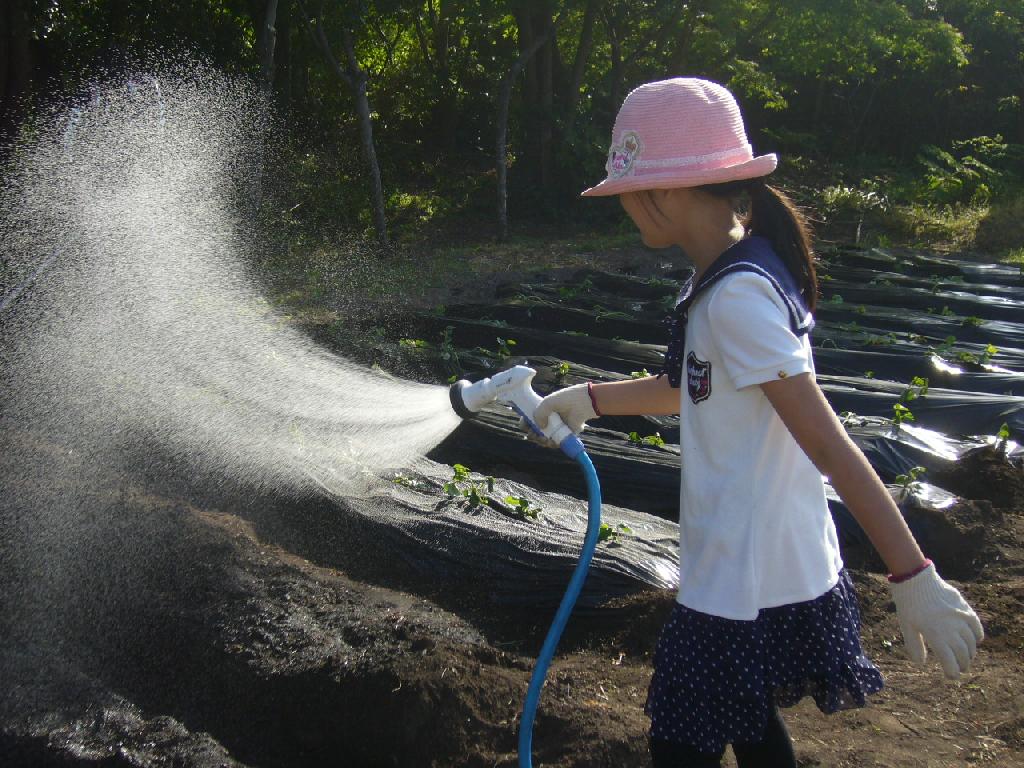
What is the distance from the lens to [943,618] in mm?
1463

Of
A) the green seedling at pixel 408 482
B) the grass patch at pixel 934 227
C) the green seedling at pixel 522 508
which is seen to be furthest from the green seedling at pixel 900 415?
the grass patch at pixel 934 227

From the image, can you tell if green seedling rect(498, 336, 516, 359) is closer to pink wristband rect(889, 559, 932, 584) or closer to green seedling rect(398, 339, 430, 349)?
green seedling rect(398, 339, 430, 349)

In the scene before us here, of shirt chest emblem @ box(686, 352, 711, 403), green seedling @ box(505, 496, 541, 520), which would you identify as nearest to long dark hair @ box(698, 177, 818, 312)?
shirt chest emblem @ box(686, 352, 711, 403)

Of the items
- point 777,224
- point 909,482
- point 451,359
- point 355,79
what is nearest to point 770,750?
point 777,224

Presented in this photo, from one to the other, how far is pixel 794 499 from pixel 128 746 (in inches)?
72.2

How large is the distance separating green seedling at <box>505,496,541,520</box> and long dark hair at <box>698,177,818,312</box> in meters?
2.13

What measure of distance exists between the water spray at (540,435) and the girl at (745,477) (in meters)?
0.24

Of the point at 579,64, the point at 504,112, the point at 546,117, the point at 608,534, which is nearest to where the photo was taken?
the point at 608,534

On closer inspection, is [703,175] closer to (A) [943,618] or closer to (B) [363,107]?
(A) [943,618]

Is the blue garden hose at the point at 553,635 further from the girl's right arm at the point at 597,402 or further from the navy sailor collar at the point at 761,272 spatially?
the navy sailor collar at the point at 761,272

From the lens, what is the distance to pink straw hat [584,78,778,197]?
5.32ft

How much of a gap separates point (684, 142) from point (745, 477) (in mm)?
575

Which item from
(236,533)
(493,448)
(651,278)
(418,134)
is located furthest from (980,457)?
(418,134)

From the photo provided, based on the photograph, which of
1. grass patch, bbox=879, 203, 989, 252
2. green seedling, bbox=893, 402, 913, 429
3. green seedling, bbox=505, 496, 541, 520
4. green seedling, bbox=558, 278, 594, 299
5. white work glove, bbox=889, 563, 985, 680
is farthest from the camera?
grass patch, bbox=879, 203, 989, 252
